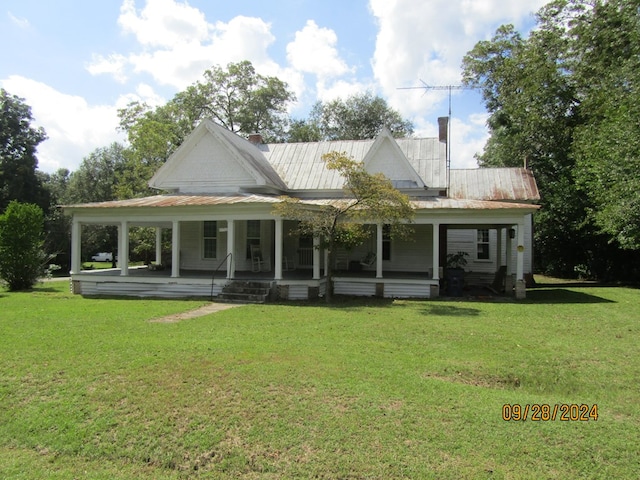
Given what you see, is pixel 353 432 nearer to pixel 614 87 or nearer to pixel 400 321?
pixel 400 321

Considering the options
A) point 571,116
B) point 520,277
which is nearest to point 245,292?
point 520,277

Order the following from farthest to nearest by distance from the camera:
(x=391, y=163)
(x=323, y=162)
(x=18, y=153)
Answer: (x=18, y=153) < (x=323, y=162) < (x=391, y=163)

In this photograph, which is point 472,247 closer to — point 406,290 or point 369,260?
point 369,260

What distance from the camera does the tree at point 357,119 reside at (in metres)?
46.3

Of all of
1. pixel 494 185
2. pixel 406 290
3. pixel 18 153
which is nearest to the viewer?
pixel 406 290

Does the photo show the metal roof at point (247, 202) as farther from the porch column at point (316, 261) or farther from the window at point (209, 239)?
the window at point (209, 239)

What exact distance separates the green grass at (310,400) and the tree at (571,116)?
1375 cm

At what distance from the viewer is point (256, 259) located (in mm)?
19000

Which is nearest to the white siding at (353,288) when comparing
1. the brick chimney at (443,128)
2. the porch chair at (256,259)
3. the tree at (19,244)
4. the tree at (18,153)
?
the porch chair at (256,259)

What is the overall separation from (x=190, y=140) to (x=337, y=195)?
7.04 m

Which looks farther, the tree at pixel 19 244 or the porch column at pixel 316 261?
the tree at pixel 19 244

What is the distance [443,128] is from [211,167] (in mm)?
11973

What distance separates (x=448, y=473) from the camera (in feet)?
13.4

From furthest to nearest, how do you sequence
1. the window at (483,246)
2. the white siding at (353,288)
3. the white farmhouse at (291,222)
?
the window at (483,246) → the white siding at (353,288) → the white farmhouse at (291,222)
